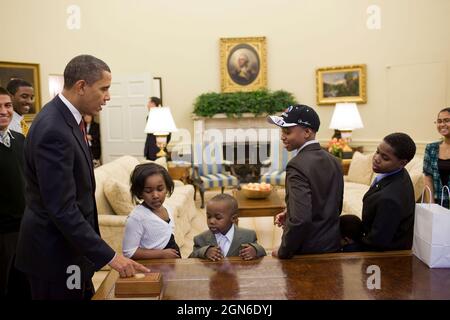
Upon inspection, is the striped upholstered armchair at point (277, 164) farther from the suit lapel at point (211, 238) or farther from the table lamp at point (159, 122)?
the suit lapel at point (211, 238)

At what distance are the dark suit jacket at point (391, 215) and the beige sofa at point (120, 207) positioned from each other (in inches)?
110

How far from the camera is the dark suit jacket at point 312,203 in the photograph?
211 cm

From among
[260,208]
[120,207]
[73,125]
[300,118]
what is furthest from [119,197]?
[300,118]

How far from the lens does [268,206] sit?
18.6ft

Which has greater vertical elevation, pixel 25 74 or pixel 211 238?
pixel 25 74

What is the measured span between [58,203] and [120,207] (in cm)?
272

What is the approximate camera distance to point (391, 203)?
224 cm

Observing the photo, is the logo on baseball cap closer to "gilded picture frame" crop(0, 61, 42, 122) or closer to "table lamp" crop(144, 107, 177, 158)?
"table lamp" crop(144, 107, 177, 158)

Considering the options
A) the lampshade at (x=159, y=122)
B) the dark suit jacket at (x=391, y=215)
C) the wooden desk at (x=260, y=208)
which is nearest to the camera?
the dark suit jacket at (x=391, y=215)

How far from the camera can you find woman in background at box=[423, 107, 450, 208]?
12.9ft

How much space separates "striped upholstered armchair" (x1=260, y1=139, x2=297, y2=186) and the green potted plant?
87cm

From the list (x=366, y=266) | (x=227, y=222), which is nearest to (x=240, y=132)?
(x=227, y=222)

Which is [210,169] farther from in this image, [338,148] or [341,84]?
[341,84]

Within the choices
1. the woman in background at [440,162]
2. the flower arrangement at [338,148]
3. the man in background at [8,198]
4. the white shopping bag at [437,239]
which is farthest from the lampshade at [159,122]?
the white shopping bag at [437,239]
